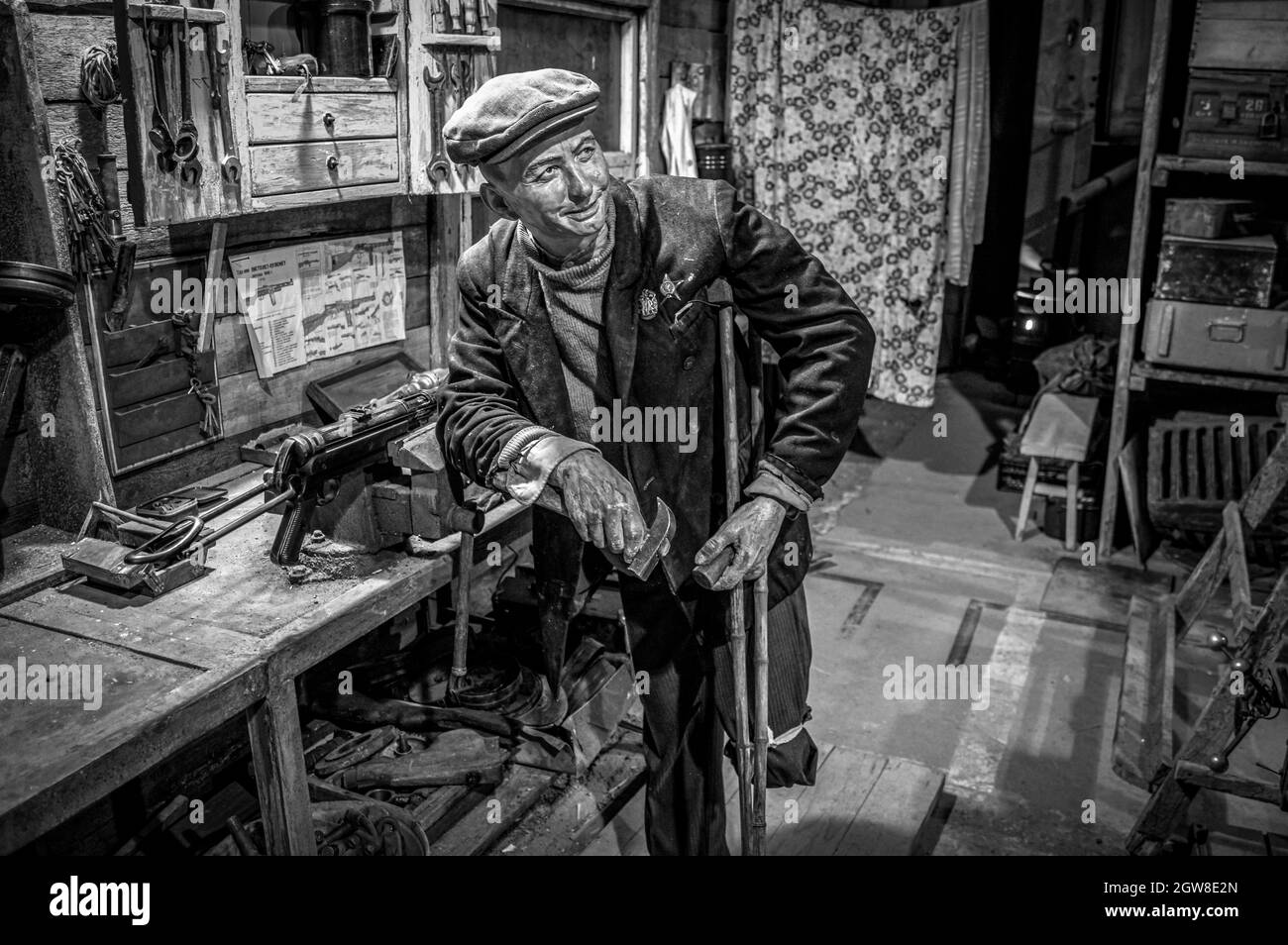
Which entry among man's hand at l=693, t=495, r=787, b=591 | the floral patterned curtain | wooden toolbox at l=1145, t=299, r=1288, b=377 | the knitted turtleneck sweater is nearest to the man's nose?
the knitted turtleneck sweater

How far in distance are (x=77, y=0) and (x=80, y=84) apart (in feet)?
0.71

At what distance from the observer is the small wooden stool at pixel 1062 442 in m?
6.03

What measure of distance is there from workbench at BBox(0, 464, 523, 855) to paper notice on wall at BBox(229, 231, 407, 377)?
0.80m

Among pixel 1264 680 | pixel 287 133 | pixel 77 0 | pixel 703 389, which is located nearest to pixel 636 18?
pixel 287 133

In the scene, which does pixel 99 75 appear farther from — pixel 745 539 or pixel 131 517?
pixel 745 539

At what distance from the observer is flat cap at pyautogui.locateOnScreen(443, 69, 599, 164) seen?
233cm

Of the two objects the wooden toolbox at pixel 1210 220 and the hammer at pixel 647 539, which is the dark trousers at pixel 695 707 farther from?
the wooden toolbox at pixel 1210 220

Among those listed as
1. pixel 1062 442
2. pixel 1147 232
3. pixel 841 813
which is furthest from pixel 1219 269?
pixel 841 813

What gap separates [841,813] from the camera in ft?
12.1

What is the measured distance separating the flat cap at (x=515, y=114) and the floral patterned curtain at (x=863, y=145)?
15.6 feet

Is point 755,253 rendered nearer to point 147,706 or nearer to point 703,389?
point 703,389

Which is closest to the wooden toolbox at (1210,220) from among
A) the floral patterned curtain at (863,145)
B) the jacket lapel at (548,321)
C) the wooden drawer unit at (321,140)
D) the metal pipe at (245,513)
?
the floral patterned curtain at (863,145)

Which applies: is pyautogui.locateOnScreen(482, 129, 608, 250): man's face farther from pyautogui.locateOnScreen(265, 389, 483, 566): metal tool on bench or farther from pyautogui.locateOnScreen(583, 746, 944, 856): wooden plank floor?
pyautogui.locateOnScreen(583, 746, 944, 856): wooden plank floor

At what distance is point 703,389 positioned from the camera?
8.79 ft
